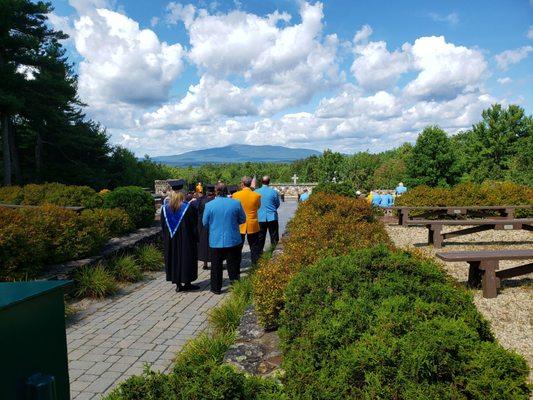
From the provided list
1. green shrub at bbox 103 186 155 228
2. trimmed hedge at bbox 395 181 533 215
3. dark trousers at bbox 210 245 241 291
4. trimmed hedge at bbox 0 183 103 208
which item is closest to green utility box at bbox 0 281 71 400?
dark trousers at bbox 210 245 241 291

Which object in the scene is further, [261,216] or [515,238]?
[515,238]

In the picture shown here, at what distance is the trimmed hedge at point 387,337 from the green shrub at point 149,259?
5.93 m

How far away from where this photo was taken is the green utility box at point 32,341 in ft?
3.97

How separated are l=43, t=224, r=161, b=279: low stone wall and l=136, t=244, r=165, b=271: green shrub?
10.2 inches

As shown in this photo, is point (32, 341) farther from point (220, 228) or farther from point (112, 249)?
point (112, 249)

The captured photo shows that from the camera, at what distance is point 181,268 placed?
22.5 ft

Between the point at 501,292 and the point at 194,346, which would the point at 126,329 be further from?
the point at 501,292

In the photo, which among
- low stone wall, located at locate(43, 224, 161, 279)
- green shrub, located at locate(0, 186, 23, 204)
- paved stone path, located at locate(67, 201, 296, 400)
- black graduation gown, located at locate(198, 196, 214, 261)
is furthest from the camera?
green shrub, located at locate(0, 186, 23, 204)

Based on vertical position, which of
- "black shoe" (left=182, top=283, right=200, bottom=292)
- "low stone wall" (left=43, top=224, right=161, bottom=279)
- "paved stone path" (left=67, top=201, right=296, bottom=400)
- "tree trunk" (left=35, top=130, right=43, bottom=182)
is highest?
"tree trunk" (left=35, top=130, right=43, bottom=182)

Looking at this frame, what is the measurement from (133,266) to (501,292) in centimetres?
599

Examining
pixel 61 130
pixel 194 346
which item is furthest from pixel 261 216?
pixel 61 130

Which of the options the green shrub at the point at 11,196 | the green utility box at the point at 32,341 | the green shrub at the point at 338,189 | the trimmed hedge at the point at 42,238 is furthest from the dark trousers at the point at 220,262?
the green shrub at the point at 11,196

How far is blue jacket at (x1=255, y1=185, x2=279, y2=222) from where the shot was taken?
335 inches

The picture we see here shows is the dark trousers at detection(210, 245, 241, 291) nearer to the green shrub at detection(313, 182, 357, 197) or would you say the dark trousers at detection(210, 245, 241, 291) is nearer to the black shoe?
the black shoe
